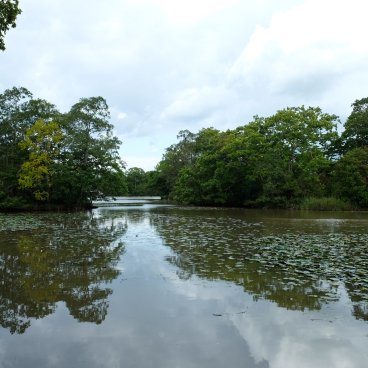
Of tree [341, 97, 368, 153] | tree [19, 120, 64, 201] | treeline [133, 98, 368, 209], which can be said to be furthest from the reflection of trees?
tree [341, 97, 368, 153]

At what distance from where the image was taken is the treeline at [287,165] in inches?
1585

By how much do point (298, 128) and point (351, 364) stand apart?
42853mm

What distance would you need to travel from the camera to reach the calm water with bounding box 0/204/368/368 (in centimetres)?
473

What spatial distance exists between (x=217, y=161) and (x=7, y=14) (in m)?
40.4

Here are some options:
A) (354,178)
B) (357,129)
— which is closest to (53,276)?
(354,178)

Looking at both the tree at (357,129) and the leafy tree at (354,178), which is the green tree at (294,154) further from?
the tree at (357,129)

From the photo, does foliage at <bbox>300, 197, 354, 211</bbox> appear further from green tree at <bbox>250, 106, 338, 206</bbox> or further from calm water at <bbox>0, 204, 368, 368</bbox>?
calm water at <bbox>0, 204, 368, 368</bbox>

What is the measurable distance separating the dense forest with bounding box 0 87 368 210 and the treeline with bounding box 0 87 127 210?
10cm

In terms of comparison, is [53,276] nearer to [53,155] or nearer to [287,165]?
[53,155]

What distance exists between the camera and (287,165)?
149 feet

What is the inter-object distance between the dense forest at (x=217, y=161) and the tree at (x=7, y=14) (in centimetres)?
2497

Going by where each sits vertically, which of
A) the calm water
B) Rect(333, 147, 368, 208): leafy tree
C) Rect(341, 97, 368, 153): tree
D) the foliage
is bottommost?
the calm water

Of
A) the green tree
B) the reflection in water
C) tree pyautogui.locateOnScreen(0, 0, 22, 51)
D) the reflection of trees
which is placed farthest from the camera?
the green tree

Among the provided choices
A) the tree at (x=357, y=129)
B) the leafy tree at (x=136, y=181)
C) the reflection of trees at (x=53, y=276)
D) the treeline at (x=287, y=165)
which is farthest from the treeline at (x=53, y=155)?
the leafy tree at (x=136, y=181)
